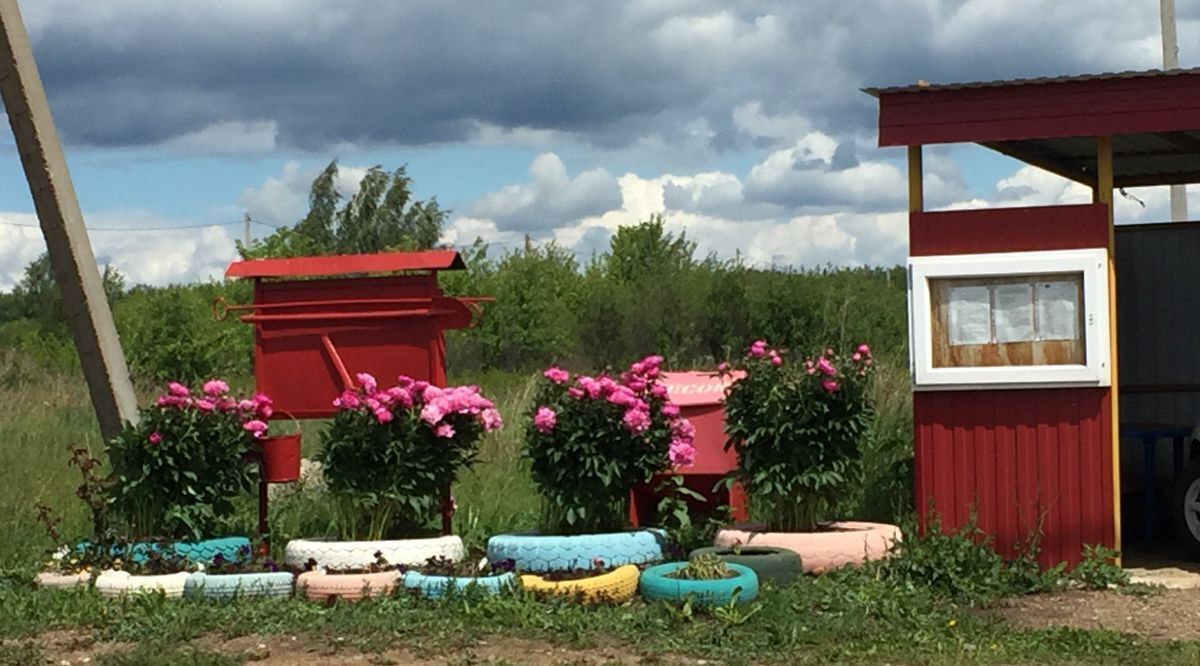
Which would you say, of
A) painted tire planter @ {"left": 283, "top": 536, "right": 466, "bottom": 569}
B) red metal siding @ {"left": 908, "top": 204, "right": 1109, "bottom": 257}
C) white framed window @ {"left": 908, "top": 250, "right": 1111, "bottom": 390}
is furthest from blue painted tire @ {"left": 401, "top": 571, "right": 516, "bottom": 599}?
red metal siding @ {"left": 908, "top": 204, "right": 1109, "bottom": 257}

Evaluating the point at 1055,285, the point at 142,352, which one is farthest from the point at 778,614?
the point at 142,352

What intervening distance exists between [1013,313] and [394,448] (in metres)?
3.98

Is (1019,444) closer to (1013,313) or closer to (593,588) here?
(1013,313)

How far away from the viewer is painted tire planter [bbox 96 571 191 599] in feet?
31.1

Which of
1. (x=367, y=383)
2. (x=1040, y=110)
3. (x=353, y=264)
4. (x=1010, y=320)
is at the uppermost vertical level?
(x=1040, y=110)

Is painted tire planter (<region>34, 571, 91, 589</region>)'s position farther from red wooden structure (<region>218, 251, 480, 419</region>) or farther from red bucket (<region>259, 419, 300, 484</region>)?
red wooden structure (<region>218, 251, 480, 419</region>)

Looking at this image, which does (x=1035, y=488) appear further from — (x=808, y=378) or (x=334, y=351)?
(x=334, y=351)

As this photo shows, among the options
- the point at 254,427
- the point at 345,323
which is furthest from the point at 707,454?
the point at 254,427

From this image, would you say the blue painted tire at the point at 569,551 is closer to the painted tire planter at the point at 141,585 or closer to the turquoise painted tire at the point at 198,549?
the turquoise painted tire at the point at 198,549

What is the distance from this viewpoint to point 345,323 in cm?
1128

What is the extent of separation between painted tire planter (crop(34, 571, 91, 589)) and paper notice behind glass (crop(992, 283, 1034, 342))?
5856mm

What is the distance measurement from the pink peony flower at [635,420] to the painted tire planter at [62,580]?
11.3 feet

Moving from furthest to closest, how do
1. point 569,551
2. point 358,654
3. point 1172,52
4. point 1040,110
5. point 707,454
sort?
point 1172,52
point 707,454
point 1040,110
point 569,551
point 358,654

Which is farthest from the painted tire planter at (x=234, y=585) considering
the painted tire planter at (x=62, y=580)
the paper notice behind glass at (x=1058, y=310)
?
the paper notice behind glass at (x=1058, y=310)
